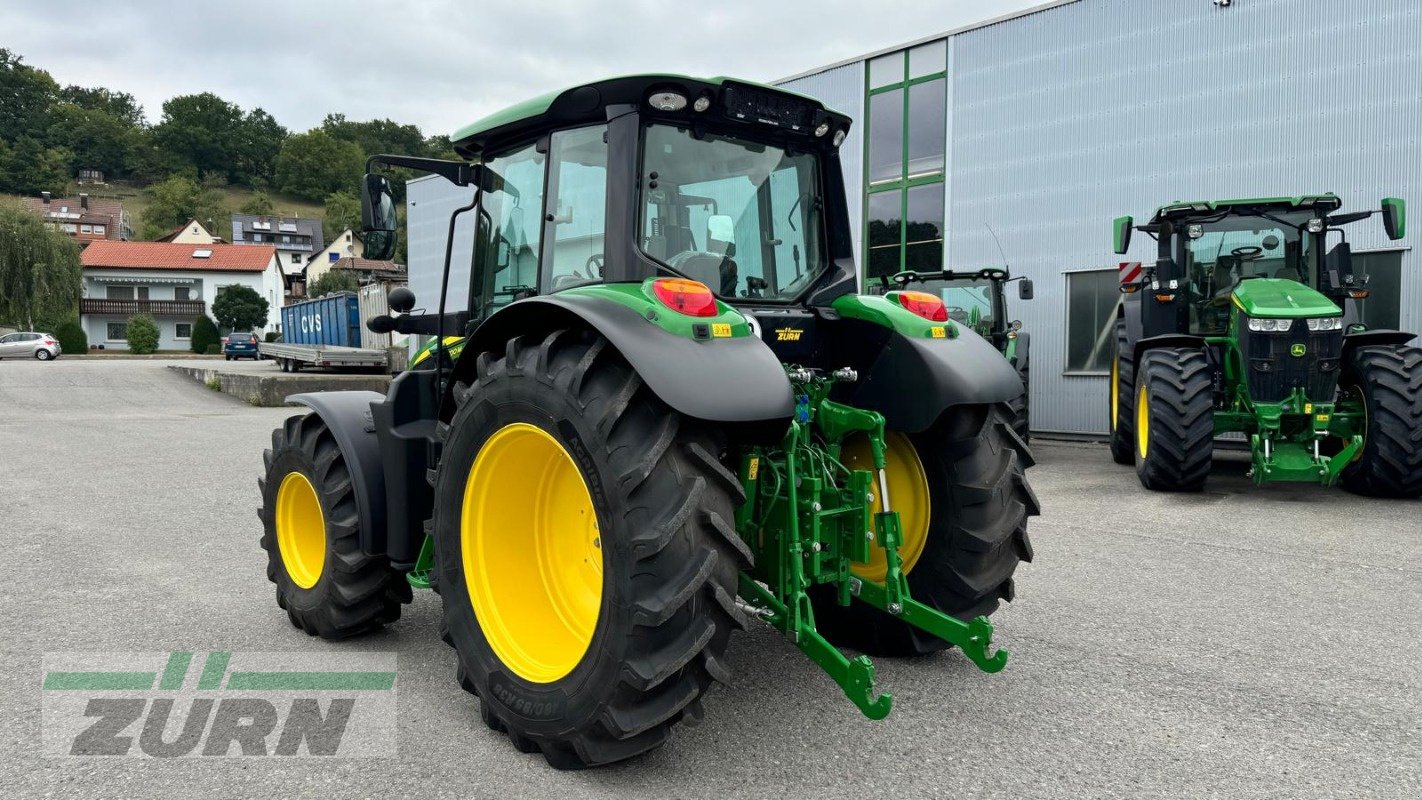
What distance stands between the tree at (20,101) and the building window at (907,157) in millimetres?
115513

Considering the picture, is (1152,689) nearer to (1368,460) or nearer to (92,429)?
(1368,460)

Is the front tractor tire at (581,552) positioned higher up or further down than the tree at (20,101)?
further down

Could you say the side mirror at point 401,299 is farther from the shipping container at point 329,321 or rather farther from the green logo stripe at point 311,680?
the shipping container at point 329,321

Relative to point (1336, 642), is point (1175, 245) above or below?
above

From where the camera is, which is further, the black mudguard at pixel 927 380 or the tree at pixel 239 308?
the tree at pixel 239 308

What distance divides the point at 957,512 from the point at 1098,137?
1186cm

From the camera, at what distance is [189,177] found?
10819 centimetres

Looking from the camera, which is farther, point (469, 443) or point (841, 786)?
point (469, 443)

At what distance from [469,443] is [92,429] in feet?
45.1

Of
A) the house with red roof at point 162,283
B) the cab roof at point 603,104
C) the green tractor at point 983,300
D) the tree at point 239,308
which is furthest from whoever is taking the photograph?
the house with red roof at point 162,283

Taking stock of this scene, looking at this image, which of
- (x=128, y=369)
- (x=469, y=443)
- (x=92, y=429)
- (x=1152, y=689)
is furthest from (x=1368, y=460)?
(x=128, y=369)

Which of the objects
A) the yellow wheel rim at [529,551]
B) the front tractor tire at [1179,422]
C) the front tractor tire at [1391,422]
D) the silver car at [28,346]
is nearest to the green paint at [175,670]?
the yellow wheel rim at [529,551]

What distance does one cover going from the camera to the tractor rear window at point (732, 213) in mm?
3346

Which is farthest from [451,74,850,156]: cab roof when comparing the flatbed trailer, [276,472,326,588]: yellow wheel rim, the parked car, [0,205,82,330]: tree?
[0,205,82,330]: tree
